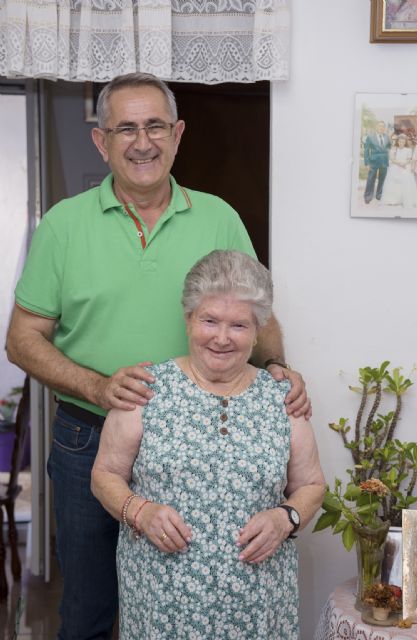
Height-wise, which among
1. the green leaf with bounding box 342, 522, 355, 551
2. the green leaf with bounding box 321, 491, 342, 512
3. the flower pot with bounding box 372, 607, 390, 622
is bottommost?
the flower pot with bounding box 372, 607, 390, 622

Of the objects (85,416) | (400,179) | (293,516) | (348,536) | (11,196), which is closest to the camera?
(293,516)

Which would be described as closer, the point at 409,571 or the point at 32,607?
the point at 409,571

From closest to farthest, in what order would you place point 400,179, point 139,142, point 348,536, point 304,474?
point 304,474 → point 139,142 → point 348,536 → point 400,179

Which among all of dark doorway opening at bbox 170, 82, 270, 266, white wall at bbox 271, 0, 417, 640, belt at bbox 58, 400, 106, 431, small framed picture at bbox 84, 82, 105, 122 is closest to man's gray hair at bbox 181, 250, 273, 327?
belt at bbox 58, 400, 106, 431

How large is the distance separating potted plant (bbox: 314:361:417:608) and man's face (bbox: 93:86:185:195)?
3.09ft

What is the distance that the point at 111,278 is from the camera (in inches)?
89.9

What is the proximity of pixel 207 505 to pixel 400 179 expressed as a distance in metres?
1.29

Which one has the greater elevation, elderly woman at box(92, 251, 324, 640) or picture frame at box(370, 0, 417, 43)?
picture frame at box(370, 0, 417, 43)

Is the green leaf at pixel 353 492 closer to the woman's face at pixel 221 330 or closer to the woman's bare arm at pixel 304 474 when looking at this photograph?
the woman's bare arm at pixel 304 474

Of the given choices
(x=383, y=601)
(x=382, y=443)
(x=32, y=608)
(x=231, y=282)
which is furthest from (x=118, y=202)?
(x=32, y=608)

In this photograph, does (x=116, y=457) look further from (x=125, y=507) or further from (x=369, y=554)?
(x=369, y=554)

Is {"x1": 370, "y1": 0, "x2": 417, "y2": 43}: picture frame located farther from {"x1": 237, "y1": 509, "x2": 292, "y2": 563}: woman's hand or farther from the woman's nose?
{"x1": 237, "y1": 509, "x2": 292, "y2": 563}: woman's hand

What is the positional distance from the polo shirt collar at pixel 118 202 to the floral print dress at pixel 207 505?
493 millimetres

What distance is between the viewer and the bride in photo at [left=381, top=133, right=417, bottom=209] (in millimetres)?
2754
